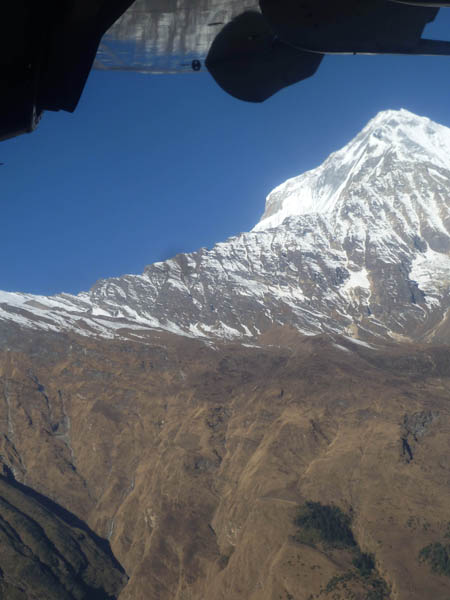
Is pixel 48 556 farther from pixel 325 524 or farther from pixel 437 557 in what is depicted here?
pixel 437 557

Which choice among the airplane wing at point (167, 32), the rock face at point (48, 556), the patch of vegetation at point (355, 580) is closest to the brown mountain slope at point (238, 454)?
the patch of vegetation at point (355, 580)

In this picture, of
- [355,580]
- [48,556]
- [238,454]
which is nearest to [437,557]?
[355,580]

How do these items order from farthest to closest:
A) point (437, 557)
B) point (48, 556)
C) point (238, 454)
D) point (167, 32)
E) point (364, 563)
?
point (238, 454)
point (48, 556)
point (364, 563)
point (437, 557)
point (167, 32)

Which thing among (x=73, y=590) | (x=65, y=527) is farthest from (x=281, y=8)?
(x=65, y=527)

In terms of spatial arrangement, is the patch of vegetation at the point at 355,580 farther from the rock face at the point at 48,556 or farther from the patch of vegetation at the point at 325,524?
the rock face at the point at 48,556

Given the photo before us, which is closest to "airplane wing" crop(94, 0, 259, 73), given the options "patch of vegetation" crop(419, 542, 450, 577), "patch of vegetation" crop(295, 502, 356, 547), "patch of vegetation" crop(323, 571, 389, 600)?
"patch of vegetation" crop(323, 571, 389, 600)
